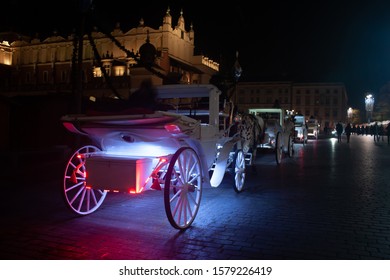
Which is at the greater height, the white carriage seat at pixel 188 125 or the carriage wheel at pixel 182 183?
the white carriage seat at pixel 188 125

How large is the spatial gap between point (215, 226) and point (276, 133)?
405 inches

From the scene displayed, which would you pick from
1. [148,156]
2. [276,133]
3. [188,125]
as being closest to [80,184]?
[148,156]

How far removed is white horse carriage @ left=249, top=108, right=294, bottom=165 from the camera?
1513 cm

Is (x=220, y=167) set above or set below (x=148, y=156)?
below

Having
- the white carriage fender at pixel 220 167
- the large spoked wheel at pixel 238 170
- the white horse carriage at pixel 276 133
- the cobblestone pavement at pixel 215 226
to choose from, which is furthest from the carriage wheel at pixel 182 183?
the white horse carriage at pixel 276 133

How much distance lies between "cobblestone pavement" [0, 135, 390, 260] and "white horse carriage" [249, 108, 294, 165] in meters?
5.11

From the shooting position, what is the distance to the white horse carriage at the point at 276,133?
49.6 ft

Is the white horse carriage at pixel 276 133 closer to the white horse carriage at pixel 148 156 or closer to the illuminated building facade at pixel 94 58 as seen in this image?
the white horse carriage at pixel 148 156

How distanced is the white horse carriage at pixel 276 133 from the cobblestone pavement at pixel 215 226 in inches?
201

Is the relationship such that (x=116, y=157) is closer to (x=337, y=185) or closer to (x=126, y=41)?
(x=337, y=185)

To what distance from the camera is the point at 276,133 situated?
15836mm

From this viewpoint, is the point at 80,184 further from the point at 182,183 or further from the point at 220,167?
the point at 220,167

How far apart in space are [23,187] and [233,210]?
5.43 metres

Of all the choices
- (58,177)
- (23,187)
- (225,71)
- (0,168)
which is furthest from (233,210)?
(0,168)
